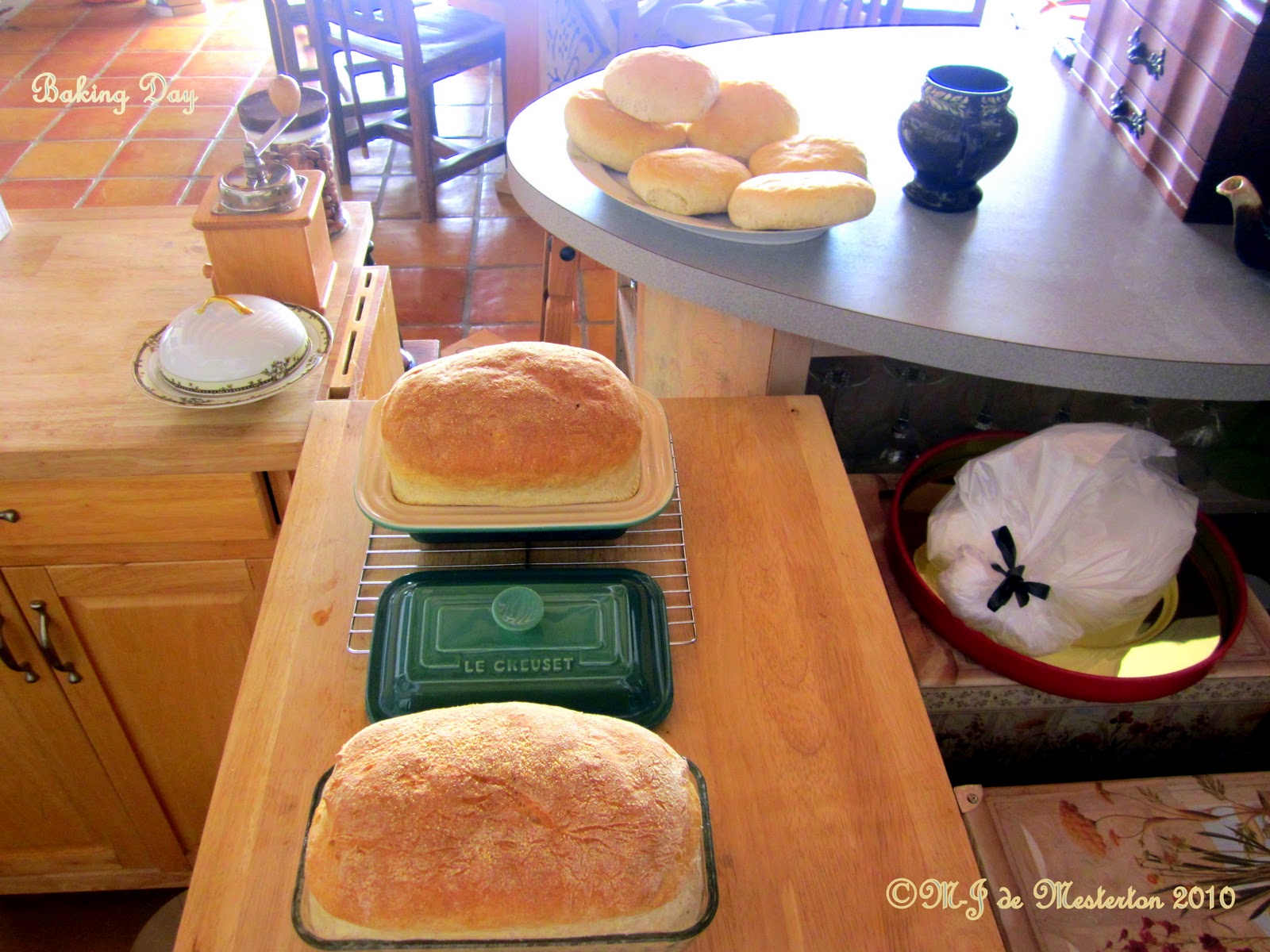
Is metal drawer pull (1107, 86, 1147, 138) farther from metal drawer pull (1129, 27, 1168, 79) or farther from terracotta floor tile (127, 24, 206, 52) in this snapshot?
terracotta floor tile (127, 24, 206, 52)

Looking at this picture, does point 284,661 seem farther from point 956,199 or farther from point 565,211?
point 956,199

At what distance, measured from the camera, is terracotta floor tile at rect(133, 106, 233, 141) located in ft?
10.2

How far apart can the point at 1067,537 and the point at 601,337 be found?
5.93 ft

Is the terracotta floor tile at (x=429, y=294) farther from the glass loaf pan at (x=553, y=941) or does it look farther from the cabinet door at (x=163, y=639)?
the glass loaf pan at (x=553, y=941)

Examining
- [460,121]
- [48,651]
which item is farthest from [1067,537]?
[460,121]

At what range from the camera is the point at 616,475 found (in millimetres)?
837

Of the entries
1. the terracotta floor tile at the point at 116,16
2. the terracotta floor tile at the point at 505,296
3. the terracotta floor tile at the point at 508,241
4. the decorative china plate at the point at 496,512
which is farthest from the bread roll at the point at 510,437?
the terracotta floor tile at the point at 116,16

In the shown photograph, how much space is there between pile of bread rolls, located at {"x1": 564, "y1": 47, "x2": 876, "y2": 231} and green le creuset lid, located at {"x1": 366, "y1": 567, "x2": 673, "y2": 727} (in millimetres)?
376

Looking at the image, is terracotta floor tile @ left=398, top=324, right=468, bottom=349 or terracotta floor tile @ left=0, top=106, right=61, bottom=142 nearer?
terracotta floor tile @ left=398, top=324, right=468, bottom=349

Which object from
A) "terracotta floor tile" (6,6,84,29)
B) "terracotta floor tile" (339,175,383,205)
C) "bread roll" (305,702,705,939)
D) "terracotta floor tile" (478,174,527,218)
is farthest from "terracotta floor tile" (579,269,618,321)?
"terracotta floor tile" (6,6,84,29)

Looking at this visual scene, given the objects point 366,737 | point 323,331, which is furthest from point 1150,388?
point 323,331

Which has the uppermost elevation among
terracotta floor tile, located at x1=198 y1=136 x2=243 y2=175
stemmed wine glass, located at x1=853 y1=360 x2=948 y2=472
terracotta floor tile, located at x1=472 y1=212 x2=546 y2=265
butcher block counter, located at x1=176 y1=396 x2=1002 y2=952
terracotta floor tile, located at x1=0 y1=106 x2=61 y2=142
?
butcher block counter, located at x1=176 y1=396 x2=1002 y2=952

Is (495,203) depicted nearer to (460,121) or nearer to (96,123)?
(460,121)

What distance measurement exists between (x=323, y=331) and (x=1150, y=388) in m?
0.99
